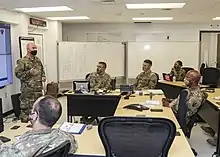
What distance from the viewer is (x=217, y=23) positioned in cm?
1008

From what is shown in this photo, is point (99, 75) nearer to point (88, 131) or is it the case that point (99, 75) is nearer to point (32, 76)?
point (32, 76)

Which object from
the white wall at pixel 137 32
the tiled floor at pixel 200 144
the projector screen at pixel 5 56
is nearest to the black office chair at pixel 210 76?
the white wall at pixel 137 32

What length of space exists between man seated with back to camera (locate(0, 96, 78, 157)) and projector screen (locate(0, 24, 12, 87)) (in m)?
4.36

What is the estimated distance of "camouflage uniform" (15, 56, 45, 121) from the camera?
5676 mm

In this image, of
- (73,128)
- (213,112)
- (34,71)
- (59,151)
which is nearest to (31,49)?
(34,71)

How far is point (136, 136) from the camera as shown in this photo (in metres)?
2.22

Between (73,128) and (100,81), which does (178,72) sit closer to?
(100,81)

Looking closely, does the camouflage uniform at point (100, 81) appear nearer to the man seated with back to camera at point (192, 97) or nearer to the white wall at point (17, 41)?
the white wall at point (17, 41)

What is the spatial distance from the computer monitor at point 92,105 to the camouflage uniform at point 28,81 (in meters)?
0.72

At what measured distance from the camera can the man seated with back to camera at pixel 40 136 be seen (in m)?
1.91

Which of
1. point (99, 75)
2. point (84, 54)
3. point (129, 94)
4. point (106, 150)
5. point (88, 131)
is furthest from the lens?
point (84, 54)

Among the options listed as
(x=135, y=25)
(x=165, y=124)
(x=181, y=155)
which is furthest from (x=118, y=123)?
(x=135, y=25)

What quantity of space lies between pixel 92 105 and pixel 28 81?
1.27 meters

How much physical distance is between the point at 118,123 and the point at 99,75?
404cm
